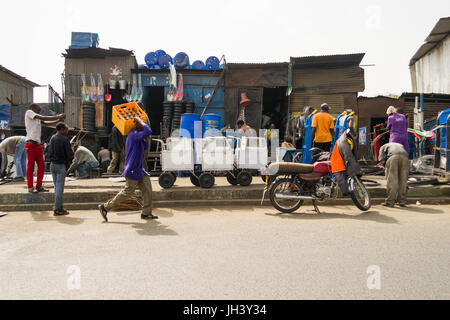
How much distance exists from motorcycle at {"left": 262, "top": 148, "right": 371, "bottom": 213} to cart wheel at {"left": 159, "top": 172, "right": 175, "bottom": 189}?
2723 mm

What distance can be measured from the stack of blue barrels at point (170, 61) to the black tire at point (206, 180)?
9.30 m

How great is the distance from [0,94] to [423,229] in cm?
3004

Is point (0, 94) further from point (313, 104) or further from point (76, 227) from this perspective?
point (76, 227)

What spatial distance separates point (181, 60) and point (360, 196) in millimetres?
12288

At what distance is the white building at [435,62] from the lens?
1830cm

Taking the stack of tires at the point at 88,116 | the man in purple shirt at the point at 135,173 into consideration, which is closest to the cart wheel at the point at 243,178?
the man in purple shirt at the point at 135,173

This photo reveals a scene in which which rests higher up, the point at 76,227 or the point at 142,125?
A: the point at 142,125

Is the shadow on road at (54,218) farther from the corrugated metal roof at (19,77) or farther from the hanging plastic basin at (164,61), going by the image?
the corrugated metal roof at (19,77)

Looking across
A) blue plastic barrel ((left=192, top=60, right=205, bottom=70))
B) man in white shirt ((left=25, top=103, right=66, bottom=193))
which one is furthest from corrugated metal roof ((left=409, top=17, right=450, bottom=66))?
man in white shirt ((left=25, top=103, right=66, bottom=193))

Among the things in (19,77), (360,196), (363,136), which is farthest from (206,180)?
(19,77)

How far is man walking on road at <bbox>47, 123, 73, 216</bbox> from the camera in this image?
→ 21.2ft

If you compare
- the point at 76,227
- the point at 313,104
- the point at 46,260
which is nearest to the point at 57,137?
the point at 76,227

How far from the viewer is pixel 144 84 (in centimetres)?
1608

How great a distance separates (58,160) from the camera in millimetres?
6473
